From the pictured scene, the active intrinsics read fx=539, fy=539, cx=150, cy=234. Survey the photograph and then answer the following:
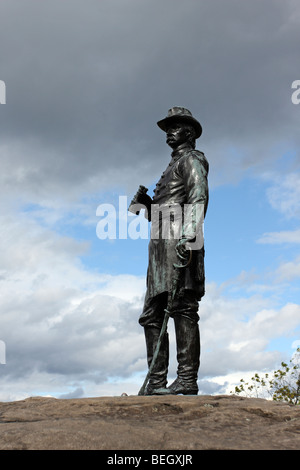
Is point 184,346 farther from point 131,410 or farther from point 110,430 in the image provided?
point 110,430

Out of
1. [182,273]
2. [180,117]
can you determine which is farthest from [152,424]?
[180,117]

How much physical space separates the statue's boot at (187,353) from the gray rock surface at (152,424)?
2.55 feet

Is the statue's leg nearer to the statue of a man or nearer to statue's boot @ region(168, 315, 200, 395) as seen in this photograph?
the statue of a man

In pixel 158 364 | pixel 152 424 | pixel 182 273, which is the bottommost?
pixel 152 424

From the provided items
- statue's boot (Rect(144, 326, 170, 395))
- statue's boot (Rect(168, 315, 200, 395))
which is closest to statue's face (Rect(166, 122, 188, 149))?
statue's boot (Rect(168, 315, 200, 395))

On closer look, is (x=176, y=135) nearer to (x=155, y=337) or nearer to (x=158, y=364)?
(x=155, y=337)

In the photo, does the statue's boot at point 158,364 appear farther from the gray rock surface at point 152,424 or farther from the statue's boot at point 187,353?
the gray rock surface at point 152,424

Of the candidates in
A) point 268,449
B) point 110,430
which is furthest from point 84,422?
point 268,449

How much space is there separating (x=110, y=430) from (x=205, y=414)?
3.38 feet

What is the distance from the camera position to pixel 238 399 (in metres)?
5.39

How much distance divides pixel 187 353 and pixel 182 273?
36.1 inches

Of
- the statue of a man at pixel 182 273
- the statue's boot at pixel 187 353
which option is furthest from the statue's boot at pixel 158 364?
the statue's boot at pixel 187 353

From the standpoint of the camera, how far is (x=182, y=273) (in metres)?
6.30

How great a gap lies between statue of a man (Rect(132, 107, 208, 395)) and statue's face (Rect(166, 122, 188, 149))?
0.03 metres
